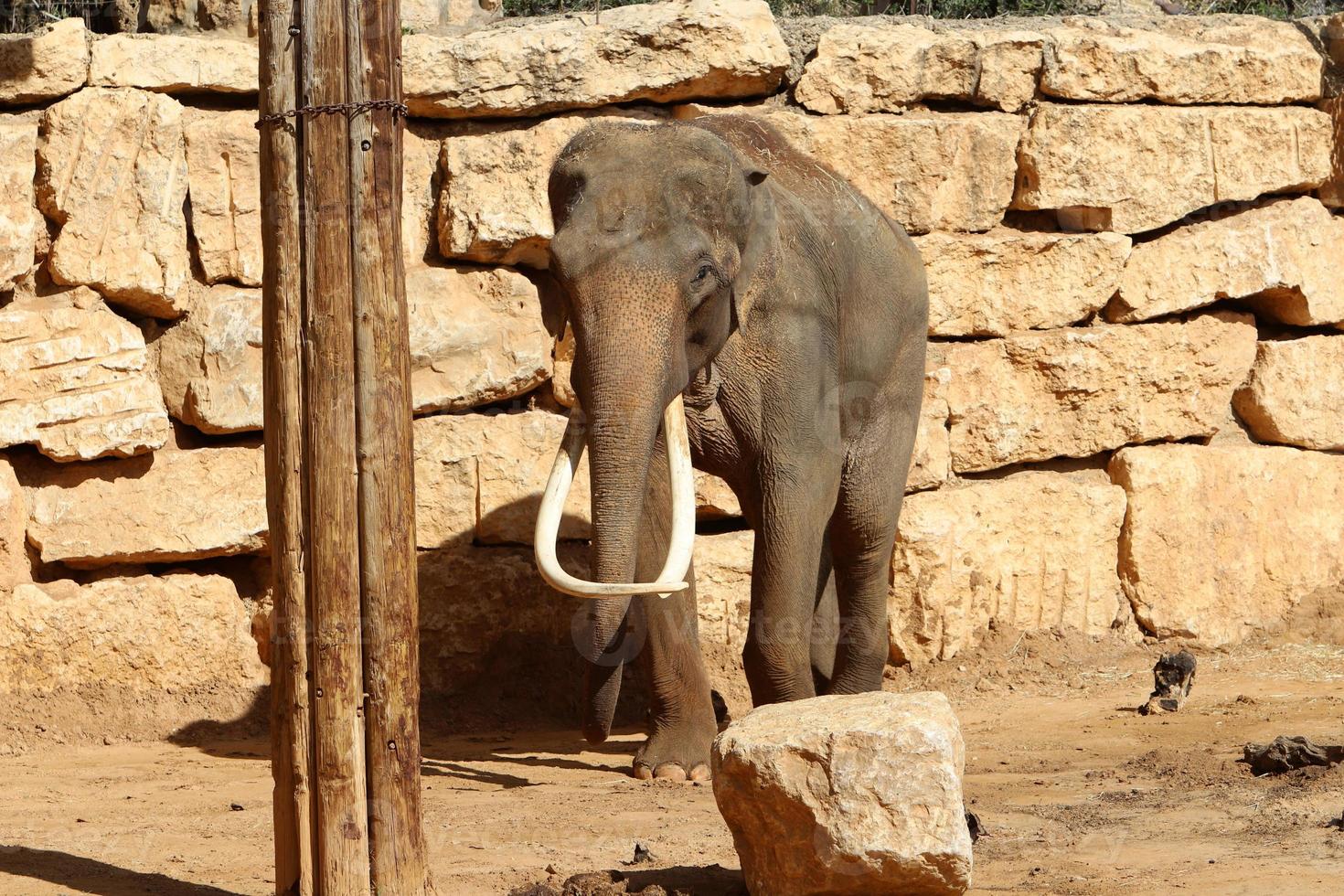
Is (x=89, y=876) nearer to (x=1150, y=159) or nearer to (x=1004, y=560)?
(x=1004, y=560)

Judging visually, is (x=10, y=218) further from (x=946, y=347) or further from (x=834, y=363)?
(x=946, y=347)

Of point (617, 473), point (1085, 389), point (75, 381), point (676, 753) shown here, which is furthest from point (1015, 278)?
point (75, 381)

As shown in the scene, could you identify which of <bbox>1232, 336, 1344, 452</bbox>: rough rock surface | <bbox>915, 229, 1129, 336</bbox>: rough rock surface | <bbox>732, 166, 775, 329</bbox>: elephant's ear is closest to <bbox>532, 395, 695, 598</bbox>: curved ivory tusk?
<bbox>732, 166, 775, 329</bbox>: elephant's ear

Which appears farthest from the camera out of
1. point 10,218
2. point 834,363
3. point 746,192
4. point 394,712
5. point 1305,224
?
point 1305,224

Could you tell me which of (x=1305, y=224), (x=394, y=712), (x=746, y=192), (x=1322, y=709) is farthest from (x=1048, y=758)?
(x=1305, y=224)

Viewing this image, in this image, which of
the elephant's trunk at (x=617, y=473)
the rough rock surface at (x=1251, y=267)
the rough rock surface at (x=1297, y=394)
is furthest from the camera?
the rough rock surface at (x=1297, y=394)

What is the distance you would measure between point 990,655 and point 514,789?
254cm

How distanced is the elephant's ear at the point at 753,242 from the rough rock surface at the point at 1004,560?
1.95 m

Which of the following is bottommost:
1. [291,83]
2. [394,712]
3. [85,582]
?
[85,582]

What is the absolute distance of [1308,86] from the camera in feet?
24.9

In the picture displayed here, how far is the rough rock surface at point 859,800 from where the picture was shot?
3.60m

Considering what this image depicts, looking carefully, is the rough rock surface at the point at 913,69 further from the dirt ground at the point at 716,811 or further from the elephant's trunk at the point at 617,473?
the elephant's trunk at the point at 617,473

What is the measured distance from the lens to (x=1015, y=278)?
23.5 feet

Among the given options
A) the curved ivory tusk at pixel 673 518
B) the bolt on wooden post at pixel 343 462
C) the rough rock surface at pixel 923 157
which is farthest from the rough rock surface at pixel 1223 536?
the bolt on wooden post at pixel 343 462
